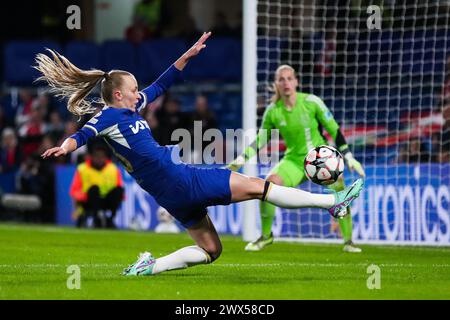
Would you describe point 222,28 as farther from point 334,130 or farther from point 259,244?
point 259,244

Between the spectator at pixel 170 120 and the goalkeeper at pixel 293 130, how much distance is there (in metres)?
5.62

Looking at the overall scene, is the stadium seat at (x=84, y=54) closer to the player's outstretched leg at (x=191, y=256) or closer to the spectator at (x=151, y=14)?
the spectator at (x=151, y=14)

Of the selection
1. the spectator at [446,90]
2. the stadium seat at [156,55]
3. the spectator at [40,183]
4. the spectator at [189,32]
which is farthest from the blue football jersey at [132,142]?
the spectator at [189,32]

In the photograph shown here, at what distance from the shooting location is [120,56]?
65.7ft

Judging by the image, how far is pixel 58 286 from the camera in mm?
8031

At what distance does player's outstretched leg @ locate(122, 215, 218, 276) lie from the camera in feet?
27.9

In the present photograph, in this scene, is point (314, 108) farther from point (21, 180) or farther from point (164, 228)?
point (21, 180)

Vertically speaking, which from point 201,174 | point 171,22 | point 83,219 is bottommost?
point 83,219

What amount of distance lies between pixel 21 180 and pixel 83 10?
528cm

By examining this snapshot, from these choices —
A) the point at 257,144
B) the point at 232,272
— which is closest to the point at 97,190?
the point at 257,144

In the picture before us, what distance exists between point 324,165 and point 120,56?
11200mm

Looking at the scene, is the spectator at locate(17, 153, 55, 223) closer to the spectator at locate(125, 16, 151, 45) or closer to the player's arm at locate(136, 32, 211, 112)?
the spectator at locate(125, 16, 151, 45)

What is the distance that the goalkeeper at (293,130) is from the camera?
1185 centimetres
